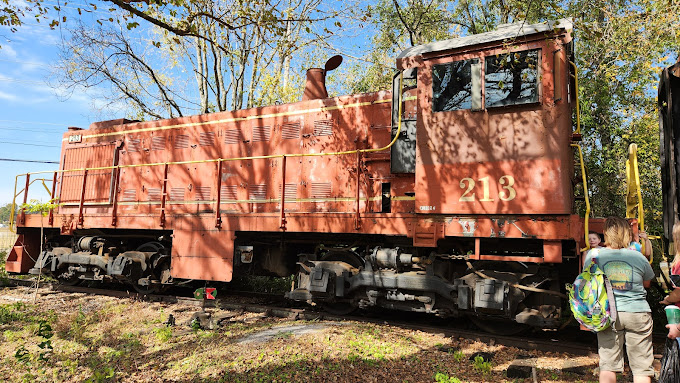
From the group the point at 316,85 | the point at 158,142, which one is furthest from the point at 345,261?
the point at 158,142

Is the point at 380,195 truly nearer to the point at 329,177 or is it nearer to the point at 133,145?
the point at 329,177

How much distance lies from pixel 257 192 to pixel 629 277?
5725mm

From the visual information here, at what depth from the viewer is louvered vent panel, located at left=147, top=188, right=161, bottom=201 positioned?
8531 millimetres

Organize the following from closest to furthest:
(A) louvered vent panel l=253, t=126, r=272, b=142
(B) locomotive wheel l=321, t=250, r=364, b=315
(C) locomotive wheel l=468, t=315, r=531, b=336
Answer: (C) locomotive wheel l=468, t=315, r=531, b=336
(B) locomotive wheel l=321, t=250, r=364, b=315
(A) louvered vent panel l=253, t=126, r=272, b=142

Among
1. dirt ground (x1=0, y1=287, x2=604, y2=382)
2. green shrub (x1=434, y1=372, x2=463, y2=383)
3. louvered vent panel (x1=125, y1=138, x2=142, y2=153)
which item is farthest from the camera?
louvered vent panel (x1=125, y1=138, x2=142, y2=153)

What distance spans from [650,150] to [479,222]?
8.97m

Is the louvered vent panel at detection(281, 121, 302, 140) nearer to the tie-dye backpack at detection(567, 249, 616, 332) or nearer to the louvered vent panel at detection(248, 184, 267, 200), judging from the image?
the louvered vent panel at detection(248, 184, 267, 200)

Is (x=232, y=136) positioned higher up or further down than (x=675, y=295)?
higher up

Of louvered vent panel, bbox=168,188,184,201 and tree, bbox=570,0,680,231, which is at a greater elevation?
tree, bbox=570,0,680,231

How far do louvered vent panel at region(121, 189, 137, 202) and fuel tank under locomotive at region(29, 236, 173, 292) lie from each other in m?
0.95

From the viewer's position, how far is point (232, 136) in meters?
8.04

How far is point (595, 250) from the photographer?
355cm

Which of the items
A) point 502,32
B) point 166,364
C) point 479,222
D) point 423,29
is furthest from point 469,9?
point 166,364

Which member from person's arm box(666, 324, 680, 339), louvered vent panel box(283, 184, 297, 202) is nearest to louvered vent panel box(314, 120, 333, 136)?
louvered vent panel box(283, 184, 297, 202)
